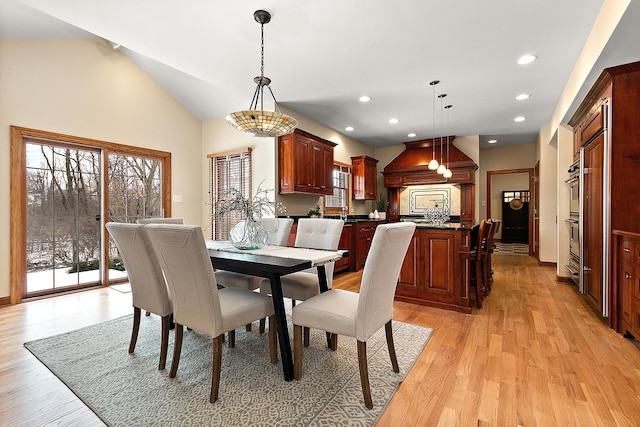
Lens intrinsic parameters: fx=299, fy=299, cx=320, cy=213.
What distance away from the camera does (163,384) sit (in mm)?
1847

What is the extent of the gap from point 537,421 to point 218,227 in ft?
15.0

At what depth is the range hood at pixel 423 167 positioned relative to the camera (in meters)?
6.13

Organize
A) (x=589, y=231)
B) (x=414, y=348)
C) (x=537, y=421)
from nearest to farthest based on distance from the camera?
(x=537, y=421) < (x=414, y=348) < (x=589, y=231)

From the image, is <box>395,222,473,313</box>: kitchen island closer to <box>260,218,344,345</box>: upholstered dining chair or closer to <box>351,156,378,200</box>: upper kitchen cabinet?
<box>260,218,344,345</box>: upholstered dining chair

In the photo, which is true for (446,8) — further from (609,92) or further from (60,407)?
(60,407)

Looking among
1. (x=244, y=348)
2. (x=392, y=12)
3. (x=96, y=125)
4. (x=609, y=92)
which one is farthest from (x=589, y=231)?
(x=96, y=125)

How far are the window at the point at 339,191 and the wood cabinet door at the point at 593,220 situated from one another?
12.5ft

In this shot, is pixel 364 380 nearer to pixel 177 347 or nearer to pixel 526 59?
pixel 177 347

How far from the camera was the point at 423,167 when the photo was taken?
6520 millimetres

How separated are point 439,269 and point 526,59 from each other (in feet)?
7.91

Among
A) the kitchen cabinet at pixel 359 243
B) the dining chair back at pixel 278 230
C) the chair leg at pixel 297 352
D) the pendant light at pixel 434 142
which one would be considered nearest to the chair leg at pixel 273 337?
the chair leg at pixel 297 352

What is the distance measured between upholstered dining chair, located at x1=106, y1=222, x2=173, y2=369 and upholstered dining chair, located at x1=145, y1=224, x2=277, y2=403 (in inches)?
7.8

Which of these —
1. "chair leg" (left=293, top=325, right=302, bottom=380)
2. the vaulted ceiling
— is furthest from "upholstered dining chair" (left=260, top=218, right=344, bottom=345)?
the vaulted ceiling

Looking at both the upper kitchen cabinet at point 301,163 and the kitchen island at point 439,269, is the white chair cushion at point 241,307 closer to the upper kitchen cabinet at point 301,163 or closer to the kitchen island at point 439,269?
the kitchen island at point 439,269
